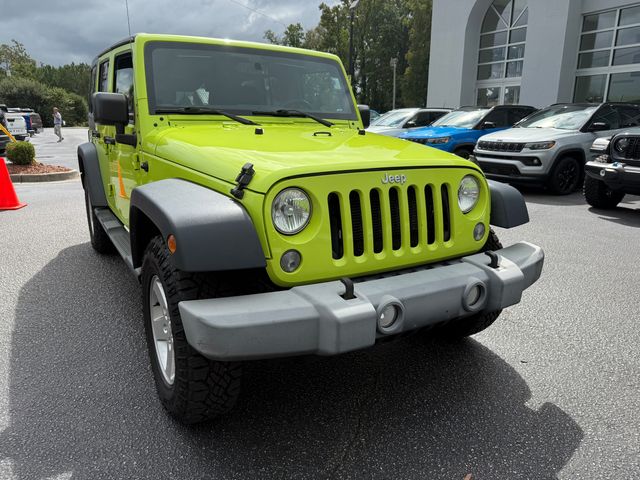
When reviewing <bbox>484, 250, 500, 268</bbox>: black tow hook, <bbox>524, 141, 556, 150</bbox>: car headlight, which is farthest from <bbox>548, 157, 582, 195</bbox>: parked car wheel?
<bbox>484, 250, 500, 268</bbox>: black tow hook

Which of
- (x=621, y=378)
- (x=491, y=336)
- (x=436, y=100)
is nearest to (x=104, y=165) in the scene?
(x=491, y=336)

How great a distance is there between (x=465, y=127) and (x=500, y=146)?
2.19 meters

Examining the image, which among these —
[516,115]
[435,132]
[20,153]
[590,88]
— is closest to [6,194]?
[20,153]

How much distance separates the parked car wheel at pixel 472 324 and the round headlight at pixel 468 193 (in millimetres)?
310

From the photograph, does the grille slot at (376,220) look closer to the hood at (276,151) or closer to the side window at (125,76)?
the hood at (276,151)

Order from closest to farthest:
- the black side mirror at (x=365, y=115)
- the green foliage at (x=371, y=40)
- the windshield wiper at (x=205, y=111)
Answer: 1. the windshield wiper at (x=205, y=111)
2. the black side mirror at (x=365, y=115)
3. the green foliage at (x=371, y=40)

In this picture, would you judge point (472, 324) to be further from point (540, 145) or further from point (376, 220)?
point (540, 145)

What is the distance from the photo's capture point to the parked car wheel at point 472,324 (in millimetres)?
3008

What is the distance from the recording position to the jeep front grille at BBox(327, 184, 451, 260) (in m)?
2.33

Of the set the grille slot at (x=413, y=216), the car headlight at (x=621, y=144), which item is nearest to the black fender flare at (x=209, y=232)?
the grille slot at (x=413, y=216)

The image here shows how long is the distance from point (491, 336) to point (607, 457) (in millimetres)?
1280

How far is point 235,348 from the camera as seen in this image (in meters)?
1.97

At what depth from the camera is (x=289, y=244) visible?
220 cm

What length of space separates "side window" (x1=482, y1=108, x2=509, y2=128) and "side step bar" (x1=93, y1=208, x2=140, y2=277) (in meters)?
9.52
